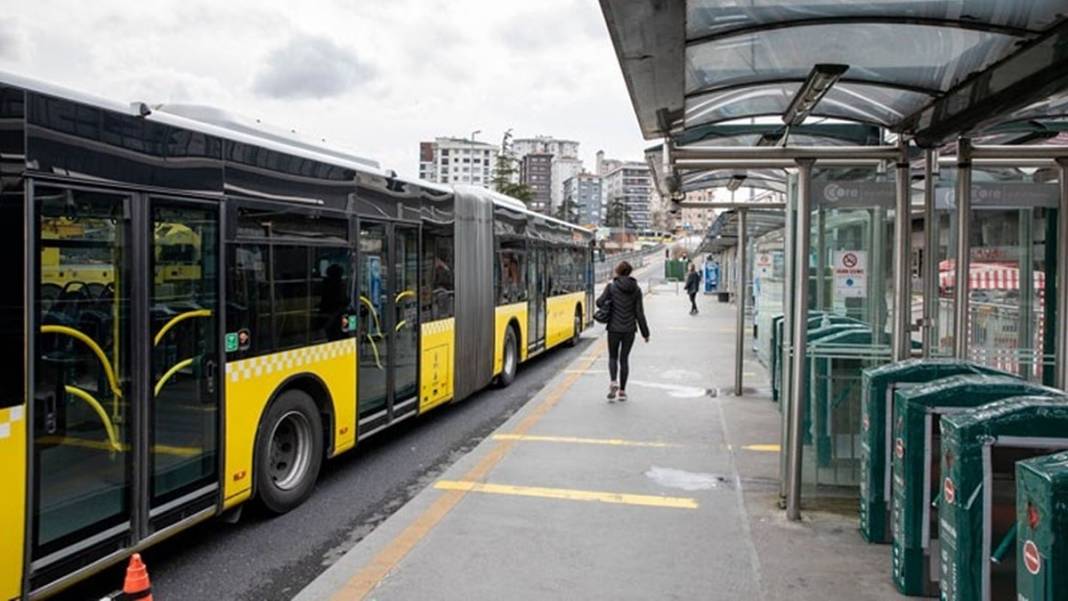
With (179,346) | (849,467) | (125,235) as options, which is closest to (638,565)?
(849,467)

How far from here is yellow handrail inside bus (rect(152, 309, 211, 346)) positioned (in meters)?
4.45

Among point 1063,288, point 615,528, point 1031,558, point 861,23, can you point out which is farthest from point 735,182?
point 1031,558

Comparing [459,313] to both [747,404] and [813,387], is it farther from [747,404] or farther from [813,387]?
[813,387]

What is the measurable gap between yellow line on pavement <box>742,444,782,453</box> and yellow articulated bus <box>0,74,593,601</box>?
3316 millimetres

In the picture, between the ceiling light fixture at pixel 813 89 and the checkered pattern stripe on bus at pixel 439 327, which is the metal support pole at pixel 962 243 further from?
the checkered pattern stripe on bus at pixel 439 327

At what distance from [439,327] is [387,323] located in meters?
1.45

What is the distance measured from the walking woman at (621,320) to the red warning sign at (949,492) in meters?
6.64

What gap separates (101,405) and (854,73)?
452cm

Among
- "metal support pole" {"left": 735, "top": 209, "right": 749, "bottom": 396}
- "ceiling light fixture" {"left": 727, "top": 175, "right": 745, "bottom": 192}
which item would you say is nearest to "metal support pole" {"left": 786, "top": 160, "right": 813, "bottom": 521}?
"ceiling light fixture" {"left": 727, "top": 175, "right": 745, "bottom": 192}

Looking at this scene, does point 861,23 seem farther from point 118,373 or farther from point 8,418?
point 8,418

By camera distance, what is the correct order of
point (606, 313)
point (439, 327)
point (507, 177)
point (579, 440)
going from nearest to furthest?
point (579, 440)
point (439, 327)
point (606, 313)
point (507, 177)

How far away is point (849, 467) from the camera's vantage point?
5789 mm

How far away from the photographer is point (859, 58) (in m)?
4.45

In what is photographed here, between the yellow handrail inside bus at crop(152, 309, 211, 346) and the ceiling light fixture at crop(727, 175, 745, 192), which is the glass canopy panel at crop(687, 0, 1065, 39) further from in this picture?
the ceiling light fixture at crop(727, 175, 745, 192)
